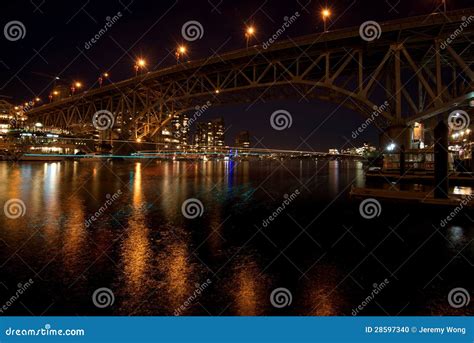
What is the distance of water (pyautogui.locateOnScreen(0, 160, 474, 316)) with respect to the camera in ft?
15.0

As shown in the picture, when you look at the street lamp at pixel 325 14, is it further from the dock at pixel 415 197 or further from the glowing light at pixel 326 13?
the dock at pixel 415 197

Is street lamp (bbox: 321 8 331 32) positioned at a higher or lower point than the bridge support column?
higher

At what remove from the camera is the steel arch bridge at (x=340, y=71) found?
80.4 ft

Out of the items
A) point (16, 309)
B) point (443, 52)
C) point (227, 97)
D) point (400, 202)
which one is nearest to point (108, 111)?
point (227, 97)

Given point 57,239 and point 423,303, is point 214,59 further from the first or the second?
point 423,303

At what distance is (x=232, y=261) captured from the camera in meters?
6.39

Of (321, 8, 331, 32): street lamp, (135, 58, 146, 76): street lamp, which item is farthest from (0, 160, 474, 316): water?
(135, 58, 146, 76): street lamp

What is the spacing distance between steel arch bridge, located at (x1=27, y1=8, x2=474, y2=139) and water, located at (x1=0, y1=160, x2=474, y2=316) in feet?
57.9

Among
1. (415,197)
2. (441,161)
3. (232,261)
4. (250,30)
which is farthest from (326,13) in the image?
(232,261)

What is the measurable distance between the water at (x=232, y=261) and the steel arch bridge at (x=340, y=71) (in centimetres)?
1766

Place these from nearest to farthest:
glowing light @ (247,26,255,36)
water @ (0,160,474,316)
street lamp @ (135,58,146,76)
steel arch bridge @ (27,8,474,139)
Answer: water @ (0,160,474,316) → steel arch bridge @ (27,8,474,139) → glowing light @ (247,26,255,36) → street lamp @ (135,58,146,76)

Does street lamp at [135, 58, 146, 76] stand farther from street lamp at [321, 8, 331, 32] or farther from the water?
the water

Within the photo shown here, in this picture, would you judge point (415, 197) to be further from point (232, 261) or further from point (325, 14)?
point (325, 14)

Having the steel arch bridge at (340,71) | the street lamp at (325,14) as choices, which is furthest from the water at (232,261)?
the street lamp at (325,14)
